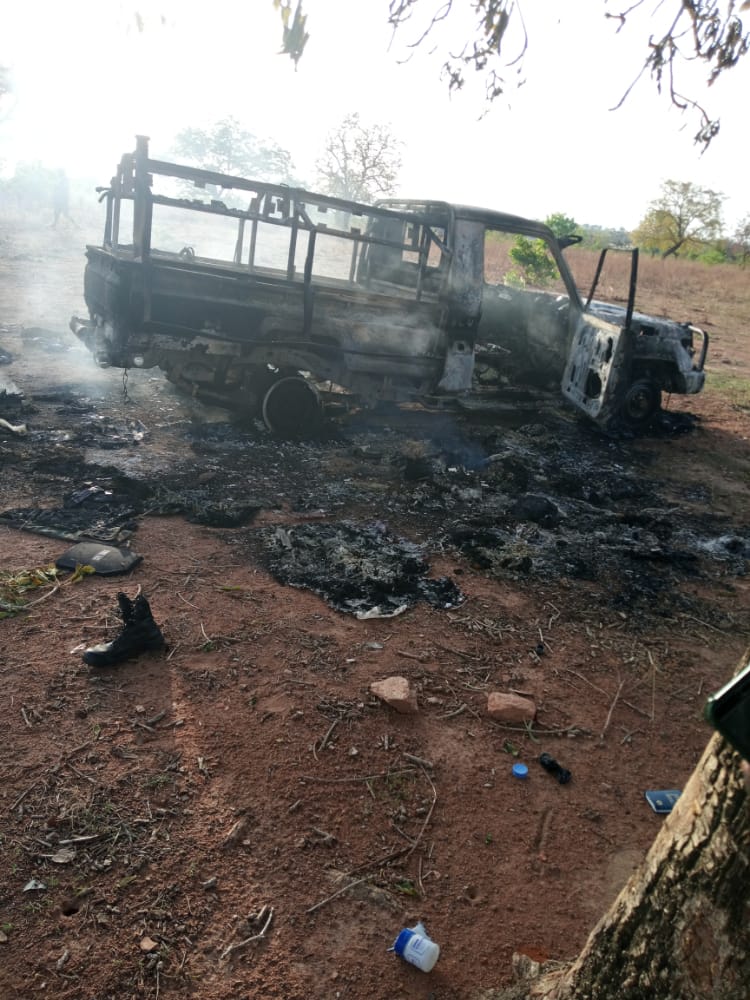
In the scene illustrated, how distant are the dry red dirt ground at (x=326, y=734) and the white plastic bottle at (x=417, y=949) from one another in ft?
0.13

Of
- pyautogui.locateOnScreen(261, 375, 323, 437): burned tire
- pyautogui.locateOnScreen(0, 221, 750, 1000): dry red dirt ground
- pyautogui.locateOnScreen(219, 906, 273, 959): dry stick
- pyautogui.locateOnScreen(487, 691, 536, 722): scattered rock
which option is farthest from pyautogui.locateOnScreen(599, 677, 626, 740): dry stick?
pyautogui.locateOnScreen(261, 375, 323, 437): burned tire

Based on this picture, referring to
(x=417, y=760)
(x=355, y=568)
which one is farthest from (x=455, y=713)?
(x=355, y=568)

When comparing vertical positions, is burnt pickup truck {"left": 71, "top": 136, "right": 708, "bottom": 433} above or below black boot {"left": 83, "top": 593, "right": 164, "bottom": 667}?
above

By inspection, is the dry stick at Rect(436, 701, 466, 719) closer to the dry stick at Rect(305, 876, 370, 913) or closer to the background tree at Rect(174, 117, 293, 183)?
the dry stick at Rect(305, 876, 370, 913)

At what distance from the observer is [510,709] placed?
10.8ft

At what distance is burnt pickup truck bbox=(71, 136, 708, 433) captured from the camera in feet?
20.1

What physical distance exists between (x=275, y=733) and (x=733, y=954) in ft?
6.64

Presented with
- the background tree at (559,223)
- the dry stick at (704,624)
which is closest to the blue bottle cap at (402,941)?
the dry stick at (704,624)

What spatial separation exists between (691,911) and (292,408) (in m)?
5.99

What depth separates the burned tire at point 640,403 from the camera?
26.6 feet

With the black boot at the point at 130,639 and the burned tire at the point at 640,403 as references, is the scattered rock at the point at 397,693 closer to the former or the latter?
the black boot at the point at 130,639

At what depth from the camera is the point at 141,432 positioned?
6707mm

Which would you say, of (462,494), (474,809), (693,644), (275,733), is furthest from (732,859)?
(462,494)

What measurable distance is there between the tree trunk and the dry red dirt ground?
71 centimetres
